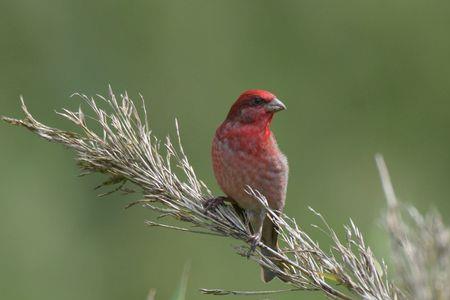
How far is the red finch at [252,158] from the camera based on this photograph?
4961mm

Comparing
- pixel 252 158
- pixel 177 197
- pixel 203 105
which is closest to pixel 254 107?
pixel 252 158

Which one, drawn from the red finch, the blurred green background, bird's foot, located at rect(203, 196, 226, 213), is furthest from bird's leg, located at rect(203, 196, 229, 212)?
the blurred green background

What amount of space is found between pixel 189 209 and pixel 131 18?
770cm

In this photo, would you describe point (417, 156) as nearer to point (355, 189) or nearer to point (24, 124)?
point (355, 189)

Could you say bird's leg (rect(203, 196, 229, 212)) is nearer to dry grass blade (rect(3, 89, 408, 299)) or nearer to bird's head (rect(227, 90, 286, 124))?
dry grass blade (rect(3, 89, 408, 299))

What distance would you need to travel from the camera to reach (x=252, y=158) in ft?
16.6

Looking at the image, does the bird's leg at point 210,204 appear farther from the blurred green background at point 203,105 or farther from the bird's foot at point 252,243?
the blurred green background at point 203,105

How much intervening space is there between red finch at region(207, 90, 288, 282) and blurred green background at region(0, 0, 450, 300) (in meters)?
2.92

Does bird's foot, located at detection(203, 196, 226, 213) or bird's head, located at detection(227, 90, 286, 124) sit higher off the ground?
bird's head, located at detection(227, 90, 286, 124)

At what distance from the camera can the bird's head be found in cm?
514

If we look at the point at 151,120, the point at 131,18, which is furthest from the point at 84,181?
the point at 131,18

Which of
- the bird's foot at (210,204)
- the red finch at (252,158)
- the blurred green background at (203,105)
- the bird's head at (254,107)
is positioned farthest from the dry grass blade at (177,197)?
the blurred green background at (203,105)

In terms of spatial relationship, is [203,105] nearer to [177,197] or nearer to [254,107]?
[254,107]

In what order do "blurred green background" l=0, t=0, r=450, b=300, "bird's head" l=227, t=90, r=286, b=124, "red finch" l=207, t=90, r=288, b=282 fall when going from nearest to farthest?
"red finch" l=207, t=90, r=288, b=282
"bird's head" l=227, t=90, r=286, b=124
"blurred green background" l=0, t=0, r=450, b=300
